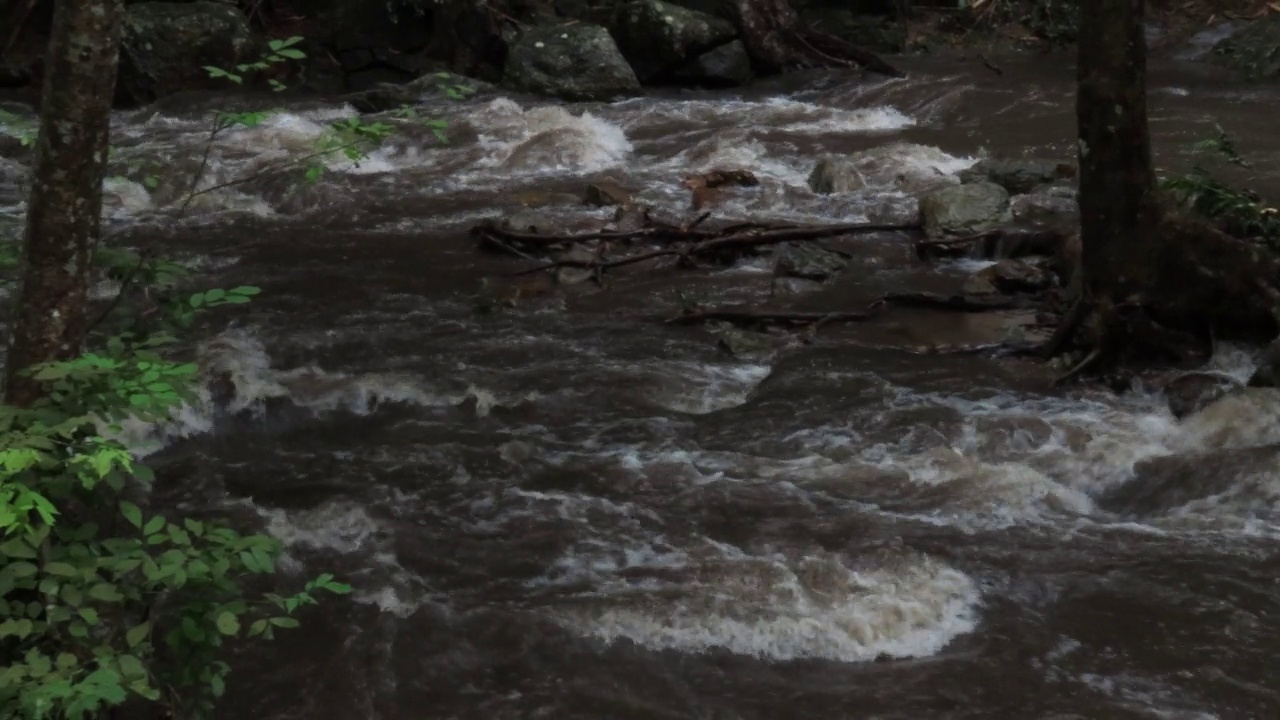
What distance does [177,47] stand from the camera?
15375 millimetres

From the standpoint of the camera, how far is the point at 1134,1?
6.14m

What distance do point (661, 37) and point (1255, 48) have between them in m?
6.93

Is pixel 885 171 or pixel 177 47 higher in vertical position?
pixel 885 171

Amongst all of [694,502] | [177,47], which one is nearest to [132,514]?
[694,502]

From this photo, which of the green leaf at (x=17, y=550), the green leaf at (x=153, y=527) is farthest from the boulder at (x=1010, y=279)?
the green leaf at (x=17, y=550)

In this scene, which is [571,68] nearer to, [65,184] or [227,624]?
[65,184]

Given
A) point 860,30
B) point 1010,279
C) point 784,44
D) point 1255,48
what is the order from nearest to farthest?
point 1010,279 < point 1255,48 < point 784,44 < point 860,30

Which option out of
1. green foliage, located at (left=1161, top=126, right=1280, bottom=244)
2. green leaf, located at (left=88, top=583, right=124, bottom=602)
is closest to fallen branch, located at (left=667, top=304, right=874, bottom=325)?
green foliage, located at (left=1161, top=126, right=1280, bottom=244)

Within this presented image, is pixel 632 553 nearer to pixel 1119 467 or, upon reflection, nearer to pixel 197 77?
pixel 1119 467

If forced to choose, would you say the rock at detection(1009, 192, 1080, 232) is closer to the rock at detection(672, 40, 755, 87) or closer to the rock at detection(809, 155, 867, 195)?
the rock at detection(809, 155, 867, 195)

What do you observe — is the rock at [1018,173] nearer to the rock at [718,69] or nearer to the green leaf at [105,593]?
the rock at [718,69]

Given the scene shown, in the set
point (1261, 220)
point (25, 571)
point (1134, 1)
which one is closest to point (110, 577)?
point (25, 571)

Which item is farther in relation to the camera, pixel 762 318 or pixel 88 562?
pixel 762 318

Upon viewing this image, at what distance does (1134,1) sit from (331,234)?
6.08 metres
